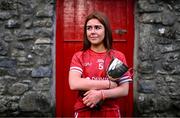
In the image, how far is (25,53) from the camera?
17.1 ft

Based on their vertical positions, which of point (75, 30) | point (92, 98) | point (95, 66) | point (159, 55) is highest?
point (75, 30)

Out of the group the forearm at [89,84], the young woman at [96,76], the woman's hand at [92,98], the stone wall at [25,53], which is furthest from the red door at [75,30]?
the woman's hand at [92,98]

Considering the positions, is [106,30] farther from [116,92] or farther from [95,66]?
[116,92]

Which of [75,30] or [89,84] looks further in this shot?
[75,30]

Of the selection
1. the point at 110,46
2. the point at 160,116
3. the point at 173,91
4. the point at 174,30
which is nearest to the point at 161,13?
the point at 174,30

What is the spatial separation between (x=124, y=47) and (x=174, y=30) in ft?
2.49

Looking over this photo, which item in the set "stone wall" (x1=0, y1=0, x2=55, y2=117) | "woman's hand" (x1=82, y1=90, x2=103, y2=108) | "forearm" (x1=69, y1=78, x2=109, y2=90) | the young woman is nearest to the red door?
"stone wall" (x1=0, y1=0, x2=55, y2=117)

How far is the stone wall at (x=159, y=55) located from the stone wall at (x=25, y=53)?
4.30 feet

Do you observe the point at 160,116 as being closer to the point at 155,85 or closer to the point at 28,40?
the point at 155,85

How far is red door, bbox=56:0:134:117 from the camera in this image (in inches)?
213

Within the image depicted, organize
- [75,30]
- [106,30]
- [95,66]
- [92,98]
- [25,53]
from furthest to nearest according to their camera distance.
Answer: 1. [75,30]
2. [25,53]
3. [106,30]
4. [95,66]
5. [92,98]

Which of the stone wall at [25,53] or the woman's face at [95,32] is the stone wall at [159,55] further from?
the woman's face at [95,32]

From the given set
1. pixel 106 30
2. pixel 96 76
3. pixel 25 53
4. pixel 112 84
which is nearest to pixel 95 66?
pixel 96 76

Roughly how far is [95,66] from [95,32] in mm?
277
